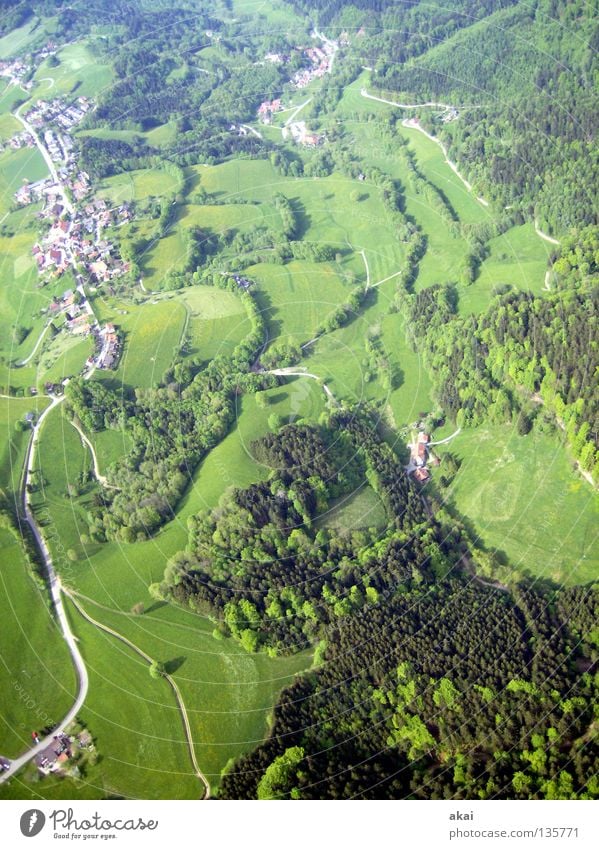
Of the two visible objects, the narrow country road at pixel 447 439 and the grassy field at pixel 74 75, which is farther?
the grassy field at pixel 74 75

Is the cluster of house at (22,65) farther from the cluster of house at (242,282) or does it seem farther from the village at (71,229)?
the cluster of house at (242,282)

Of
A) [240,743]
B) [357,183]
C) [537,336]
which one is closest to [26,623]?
[240,743]

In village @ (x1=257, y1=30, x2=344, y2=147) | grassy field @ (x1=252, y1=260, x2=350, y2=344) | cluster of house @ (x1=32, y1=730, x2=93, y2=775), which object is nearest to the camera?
cluster of house @ (x1=32, y1=730, x2=93, y2=775)

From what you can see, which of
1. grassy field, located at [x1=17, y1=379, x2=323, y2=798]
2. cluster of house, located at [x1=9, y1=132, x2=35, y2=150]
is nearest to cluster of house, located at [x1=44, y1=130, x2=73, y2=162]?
cluster of house, located at [x1=9, y1=132, x2=35, y2=150]
